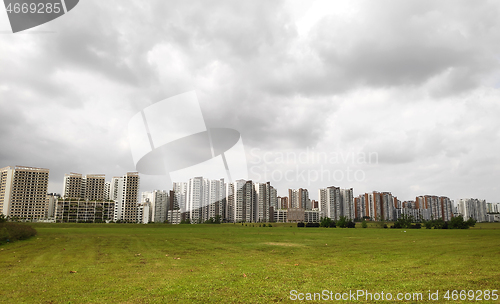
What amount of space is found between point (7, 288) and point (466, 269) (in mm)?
13816

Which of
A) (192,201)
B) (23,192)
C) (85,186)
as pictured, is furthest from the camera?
(85,186)

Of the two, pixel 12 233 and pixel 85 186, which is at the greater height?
pixel 85 186

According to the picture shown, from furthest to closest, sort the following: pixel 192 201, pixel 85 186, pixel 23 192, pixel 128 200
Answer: pixel 85 186
pixel 192 201
pixel 128 200
pixel 23 192

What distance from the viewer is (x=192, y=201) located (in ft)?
554

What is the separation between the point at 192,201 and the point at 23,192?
76.1m

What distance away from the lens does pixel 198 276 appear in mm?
9633

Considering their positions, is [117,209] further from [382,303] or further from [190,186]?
[382,303]

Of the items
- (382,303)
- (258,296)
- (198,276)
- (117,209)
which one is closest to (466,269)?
(382,303)

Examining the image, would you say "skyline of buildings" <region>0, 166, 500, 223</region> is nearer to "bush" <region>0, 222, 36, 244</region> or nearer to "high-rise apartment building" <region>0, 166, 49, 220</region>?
"high-rise apartment building" <region>0, 166, 49, 220</region>

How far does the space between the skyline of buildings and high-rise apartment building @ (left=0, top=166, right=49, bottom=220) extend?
36cm

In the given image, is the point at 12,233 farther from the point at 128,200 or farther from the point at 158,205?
the point at 158,205

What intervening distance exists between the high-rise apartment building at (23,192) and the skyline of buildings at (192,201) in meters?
0.36

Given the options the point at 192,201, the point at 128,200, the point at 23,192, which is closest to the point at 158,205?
the point at 192,201

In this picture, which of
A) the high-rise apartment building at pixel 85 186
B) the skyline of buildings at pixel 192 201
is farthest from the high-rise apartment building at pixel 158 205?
the high-rise apartment building at pixel 85 186
